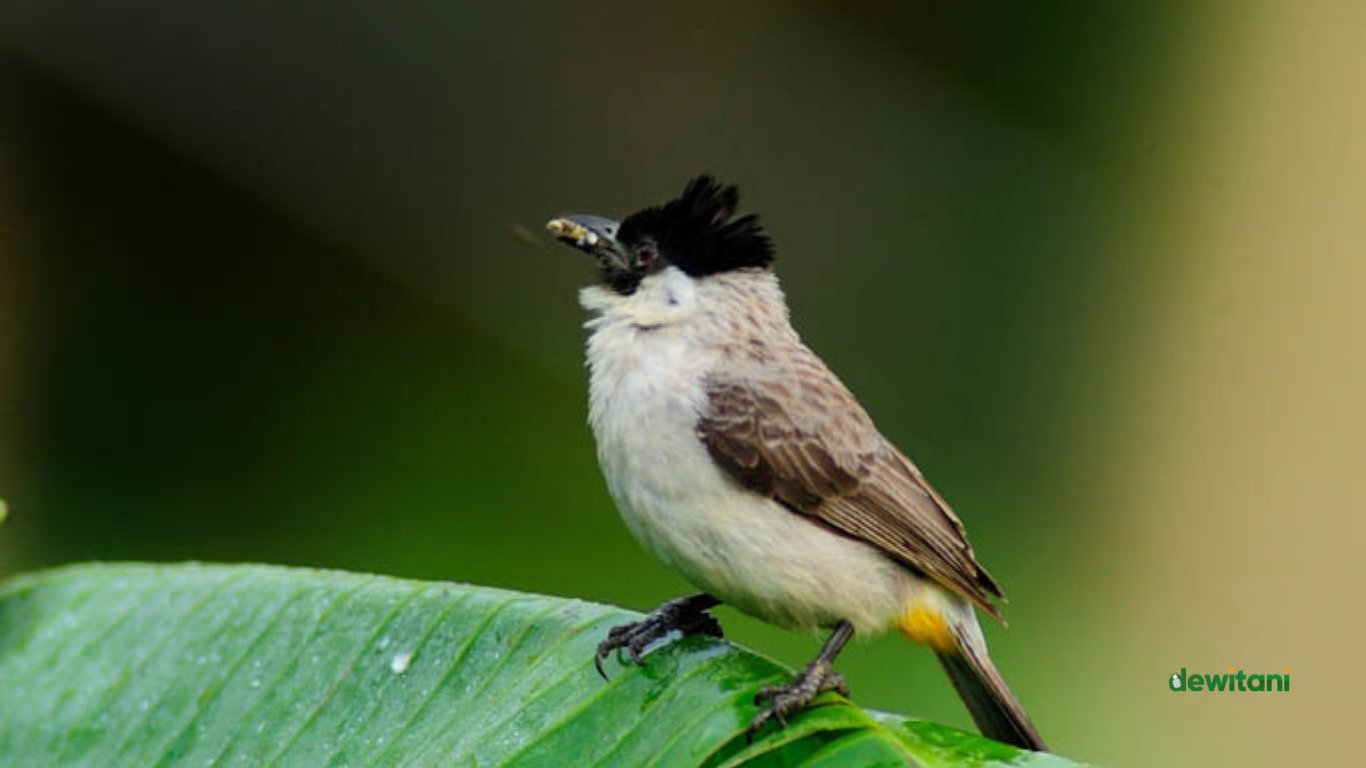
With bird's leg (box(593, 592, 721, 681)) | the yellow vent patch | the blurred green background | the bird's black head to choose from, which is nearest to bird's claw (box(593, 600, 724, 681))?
bird's leg (box(593, 592, 721, 681))

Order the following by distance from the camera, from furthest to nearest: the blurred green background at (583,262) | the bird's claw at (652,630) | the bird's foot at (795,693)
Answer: the blurred green background at (583,262), the bird's claw at (652,630), the bird's foot at (795,693)

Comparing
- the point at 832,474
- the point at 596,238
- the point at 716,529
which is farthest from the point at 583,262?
the point at 716,529

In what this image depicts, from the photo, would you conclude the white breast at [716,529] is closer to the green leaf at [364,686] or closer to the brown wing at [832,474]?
the brown wing at [832,474]

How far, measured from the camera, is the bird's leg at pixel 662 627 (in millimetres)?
2215

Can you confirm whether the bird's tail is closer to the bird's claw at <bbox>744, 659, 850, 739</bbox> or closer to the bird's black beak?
the bird's claw at <bbox>744, 659, 850, 739</bbox>

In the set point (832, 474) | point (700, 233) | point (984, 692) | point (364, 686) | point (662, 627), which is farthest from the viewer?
point (700, 233)

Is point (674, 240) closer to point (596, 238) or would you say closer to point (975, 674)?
point (596, 238)

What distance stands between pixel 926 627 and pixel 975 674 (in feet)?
0.39

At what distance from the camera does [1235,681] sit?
4.50 m

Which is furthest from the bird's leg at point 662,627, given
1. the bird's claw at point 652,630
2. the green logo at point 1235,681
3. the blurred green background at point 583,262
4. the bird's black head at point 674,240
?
the blurred green background at point 583,262

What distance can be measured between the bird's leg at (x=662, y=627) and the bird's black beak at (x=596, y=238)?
57cm

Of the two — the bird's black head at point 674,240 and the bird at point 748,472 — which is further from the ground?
the bird's black head at point 674,240

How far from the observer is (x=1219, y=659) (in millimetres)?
4730

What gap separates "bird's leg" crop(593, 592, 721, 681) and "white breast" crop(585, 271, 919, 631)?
1.6 inches
